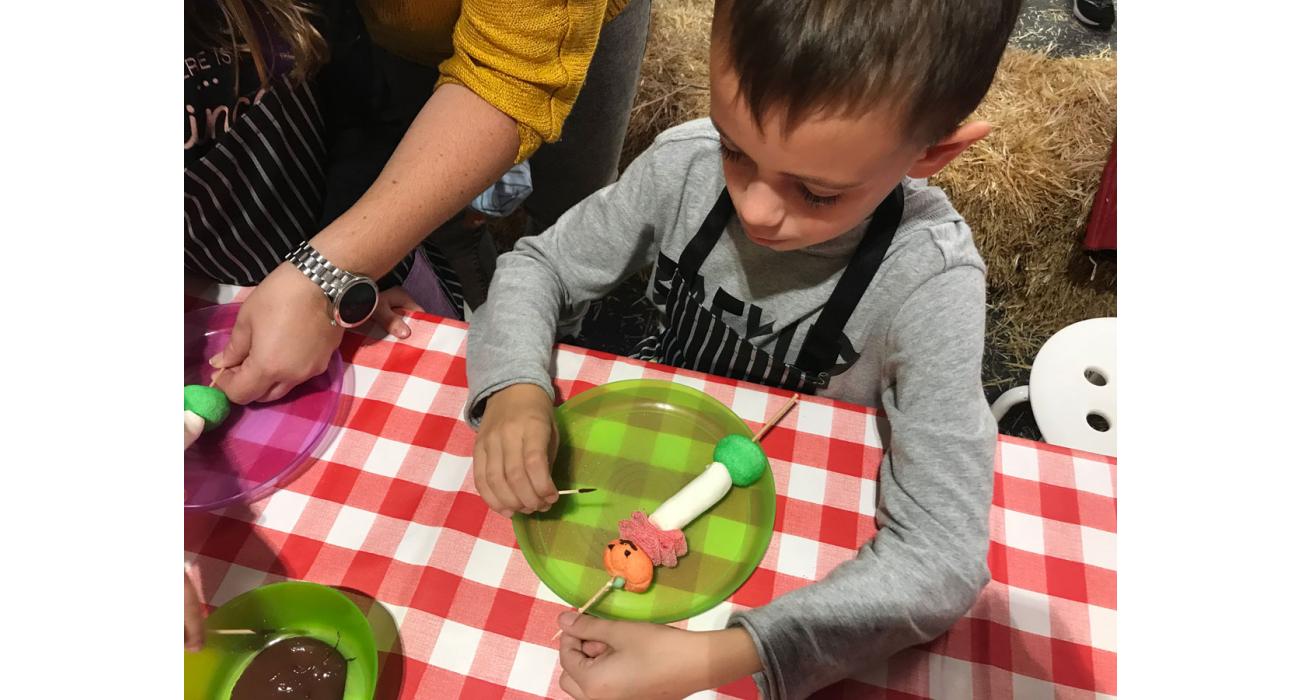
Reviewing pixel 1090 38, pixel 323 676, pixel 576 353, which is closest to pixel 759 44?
pixel 576 353

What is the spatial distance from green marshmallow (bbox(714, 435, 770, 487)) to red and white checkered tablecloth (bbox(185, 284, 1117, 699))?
43 millimetres

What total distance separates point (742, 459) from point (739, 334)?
0.93ft

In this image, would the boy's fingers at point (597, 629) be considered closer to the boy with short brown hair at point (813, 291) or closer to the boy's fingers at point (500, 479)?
the boy with short brown hair at point (813, 291)

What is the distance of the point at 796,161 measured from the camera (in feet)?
2.60

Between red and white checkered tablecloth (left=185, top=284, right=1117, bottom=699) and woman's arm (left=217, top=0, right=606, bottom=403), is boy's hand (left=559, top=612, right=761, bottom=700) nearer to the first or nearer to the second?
red and white checkered tablecloth (left=185, top=284, right=1117, bottom=699)

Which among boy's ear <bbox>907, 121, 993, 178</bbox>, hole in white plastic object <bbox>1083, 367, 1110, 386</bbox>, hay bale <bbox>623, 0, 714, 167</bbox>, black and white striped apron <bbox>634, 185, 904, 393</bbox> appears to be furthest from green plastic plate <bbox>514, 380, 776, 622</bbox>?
hay bale <bbox>623, 0, 714, 167</bbox>

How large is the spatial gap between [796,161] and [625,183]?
42 centimetres

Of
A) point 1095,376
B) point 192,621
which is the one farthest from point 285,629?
point 1095,376

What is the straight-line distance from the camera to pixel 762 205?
0.86 m

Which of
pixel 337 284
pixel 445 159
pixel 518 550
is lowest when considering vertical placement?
pixel 518 550

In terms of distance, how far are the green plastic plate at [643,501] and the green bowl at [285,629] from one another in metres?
0.22

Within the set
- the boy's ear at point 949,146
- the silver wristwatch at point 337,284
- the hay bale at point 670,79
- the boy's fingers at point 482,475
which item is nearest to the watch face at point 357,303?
the silver wristwatch at point 337,284

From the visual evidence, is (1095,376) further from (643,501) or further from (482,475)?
Answer: (482,475)
